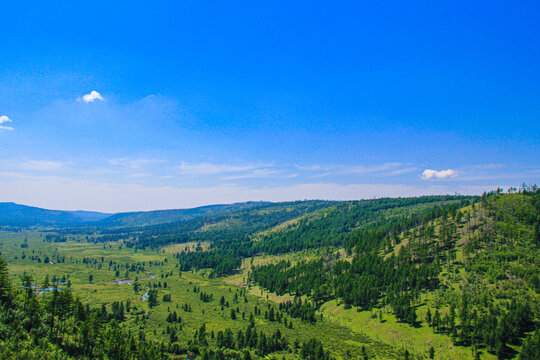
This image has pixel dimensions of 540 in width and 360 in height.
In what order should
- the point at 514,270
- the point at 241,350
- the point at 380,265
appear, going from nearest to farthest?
the point at 241,350, the point at 514,270, the point at 380,265

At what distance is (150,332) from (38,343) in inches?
1756

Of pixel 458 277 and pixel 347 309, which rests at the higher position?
pixel 458 277

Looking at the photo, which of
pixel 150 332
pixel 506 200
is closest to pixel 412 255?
pixel 506 200

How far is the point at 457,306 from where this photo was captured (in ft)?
322

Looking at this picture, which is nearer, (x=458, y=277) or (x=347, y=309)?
(x=458, y=277)

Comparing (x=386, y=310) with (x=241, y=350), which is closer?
(x=241, y=350)

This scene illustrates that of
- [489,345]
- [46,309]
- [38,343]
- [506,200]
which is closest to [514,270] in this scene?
[489,345]

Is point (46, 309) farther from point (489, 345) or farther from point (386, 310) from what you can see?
point (489, 345)

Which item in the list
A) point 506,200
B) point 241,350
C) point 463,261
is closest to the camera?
point 241,350

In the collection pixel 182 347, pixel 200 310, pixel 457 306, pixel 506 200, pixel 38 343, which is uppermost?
pixel 506 200

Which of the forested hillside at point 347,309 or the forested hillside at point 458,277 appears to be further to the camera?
the forested hillside at point 458,277

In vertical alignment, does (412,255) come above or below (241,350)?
above

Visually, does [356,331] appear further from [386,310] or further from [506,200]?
[506,200]

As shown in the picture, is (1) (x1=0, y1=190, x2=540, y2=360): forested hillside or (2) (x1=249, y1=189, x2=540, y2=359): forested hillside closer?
(1) (x1=0, y1=190, x2=540, y2=360): forested hillside
